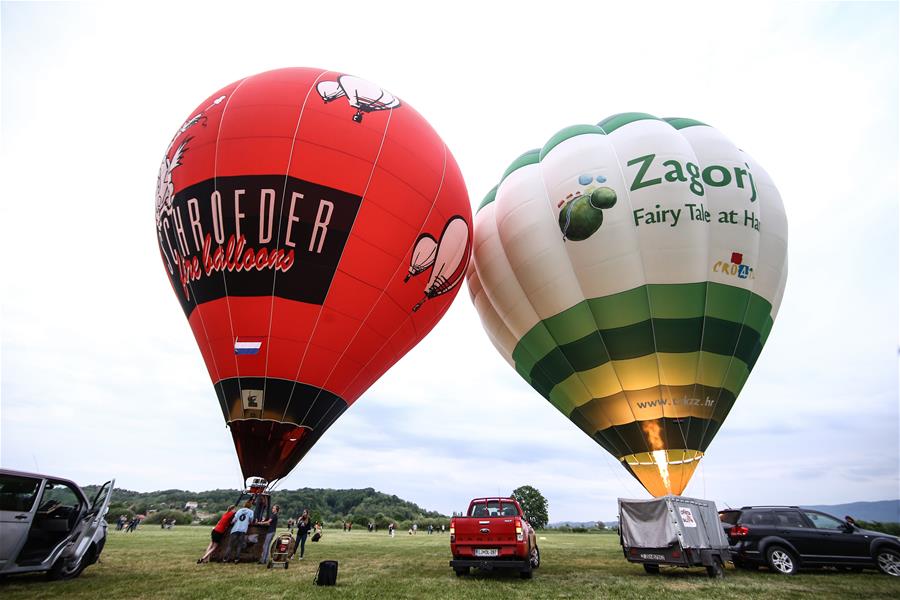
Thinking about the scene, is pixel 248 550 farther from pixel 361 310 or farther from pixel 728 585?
pixel 728 585

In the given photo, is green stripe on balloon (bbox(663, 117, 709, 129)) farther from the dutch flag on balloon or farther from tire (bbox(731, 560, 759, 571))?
the dutch flag on balloon

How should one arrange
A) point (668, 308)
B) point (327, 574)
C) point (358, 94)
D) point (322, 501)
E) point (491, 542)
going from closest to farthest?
point (327, 574)
point (491, 542)
point (358, 94)
point (668, 308)
point (322, 501)

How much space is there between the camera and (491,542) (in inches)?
357

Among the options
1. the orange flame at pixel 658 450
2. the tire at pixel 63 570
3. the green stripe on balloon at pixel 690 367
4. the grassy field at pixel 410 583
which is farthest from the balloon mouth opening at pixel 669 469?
the tire at pixel 63 570

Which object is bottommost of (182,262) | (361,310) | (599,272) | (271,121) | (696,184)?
(361,310)

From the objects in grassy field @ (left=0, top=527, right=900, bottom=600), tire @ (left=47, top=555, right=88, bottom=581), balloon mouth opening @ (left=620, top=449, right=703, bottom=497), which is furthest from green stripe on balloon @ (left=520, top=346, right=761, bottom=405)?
tire @ (left=47, top=555, right=88, bottom=581)

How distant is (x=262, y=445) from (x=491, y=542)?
16.6 feet

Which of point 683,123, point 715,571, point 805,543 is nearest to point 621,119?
point 683,123

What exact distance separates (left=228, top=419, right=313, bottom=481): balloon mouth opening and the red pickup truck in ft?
12.8

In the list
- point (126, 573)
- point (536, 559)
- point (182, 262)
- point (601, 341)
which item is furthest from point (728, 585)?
point (182, 262)

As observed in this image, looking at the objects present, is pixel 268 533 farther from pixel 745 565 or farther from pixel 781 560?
pixel 781 560

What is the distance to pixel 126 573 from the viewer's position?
8.47 m

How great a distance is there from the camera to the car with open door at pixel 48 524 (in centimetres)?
678

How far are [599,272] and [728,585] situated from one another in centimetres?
851
